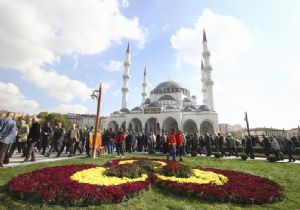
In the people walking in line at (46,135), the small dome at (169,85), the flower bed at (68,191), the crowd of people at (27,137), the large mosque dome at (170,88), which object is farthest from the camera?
the small dome at (169,85)

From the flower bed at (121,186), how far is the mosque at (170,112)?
3426cm

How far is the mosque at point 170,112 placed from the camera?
4534cm

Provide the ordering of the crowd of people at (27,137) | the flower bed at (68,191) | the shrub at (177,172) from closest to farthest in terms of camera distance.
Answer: the flower bed at (68,191), the shrub at (177,172), the crowd of people at (27,137)

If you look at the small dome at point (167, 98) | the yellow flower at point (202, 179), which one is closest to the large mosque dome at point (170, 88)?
the small dome at point (167, 98)

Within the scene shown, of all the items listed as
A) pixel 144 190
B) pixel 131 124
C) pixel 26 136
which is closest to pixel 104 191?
pixel 144 190

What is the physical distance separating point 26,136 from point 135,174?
6.55 metres

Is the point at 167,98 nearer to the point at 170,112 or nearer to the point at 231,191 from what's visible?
the point at 170,112

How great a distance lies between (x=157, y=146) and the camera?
59.7 ft

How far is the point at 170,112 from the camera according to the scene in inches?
1914

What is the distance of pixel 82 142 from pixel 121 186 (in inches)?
428

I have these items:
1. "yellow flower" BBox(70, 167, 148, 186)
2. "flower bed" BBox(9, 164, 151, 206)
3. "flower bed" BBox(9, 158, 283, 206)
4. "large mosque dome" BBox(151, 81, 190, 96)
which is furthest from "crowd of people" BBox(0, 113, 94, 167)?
"large mosque dome" BBox(151, 81, 190, 96)

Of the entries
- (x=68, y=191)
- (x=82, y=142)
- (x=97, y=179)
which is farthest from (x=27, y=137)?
(x=68, y=191)

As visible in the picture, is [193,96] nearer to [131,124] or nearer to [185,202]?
[131,124]

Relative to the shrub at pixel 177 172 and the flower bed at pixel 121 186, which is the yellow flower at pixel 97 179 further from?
the shrub at pixel 177 172
